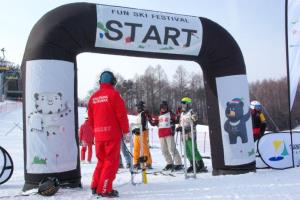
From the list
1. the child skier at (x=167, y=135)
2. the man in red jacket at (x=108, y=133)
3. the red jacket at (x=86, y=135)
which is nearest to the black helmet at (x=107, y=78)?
the man in red jacket at (x=108, y=133)

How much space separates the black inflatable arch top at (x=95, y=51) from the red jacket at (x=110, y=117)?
3.04 ft

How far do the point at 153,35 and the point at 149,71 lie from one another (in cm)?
7134

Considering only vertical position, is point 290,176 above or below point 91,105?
below

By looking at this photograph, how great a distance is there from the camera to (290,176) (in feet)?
22.4

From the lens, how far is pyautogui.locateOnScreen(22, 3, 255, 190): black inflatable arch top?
6.18 m

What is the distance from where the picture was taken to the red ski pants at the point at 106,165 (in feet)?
17.7

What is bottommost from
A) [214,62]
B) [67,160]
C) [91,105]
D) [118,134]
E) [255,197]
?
[255,197]

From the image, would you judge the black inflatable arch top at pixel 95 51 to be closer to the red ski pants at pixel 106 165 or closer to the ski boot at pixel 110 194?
the red ski pants at pixel 106 165

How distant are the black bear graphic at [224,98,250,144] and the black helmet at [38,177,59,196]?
3.56 metres

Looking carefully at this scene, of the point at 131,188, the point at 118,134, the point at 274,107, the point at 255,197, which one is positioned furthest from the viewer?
the point at 274,107

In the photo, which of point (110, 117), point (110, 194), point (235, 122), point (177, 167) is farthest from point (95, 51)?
point (177, 167)

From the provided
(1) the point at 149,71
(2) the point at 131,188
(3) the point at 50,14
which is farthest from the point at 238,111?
(1) the point at 149,71

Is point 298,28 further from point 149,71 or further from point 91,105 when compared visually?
point 149,71

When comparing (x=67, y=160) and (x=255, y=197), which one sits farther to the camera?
(x=67, y=160)
